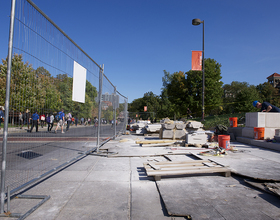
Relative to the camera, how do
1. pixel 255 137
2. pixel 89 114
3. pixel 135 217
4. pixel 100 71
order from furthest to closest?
pixel 255 137
pixel 100 71
pixel 89 114
pixel 135 217

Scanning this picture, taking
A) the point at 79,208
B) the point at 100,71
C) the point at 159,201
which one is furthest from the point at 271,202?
the point at 100,71

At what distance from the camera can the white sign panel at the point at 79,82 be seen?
4.78m

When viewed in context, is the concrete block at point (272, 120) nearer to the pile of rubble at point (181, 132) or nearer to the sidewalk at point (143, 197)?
the pile of rubble at point (181, 132)

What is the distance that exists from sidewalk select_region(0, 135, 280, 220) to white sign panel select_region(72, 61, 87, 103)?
6.19ft

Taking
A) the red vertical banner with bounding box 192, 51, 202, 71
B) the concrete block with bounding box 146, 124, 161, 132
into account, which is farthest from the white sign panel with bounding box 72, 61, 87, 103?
the red vertical banner with bounding box 192, 51, 202, 71

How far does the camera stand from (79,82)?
5020 mm

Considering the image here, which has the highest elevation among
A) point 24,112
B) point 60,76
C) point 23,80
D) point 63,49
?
point 63,49

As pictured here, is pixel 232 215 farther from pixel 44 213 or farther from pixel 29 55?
pixel 29 55

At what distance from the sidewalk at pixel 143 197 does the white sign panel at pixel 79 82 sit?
6.19 feet

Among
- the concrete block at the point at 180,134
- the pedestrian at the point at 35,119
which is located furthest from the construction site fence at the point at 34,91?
the concrete block at the point at 180,134

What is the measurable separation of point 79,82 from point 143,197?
321 centimetres

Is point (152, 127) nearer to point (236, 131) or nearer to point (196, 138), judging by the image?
point (196, 138)

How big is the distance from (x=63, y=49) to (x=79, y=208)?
321 cm

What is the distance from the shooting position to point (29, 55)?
3119 millimetres
